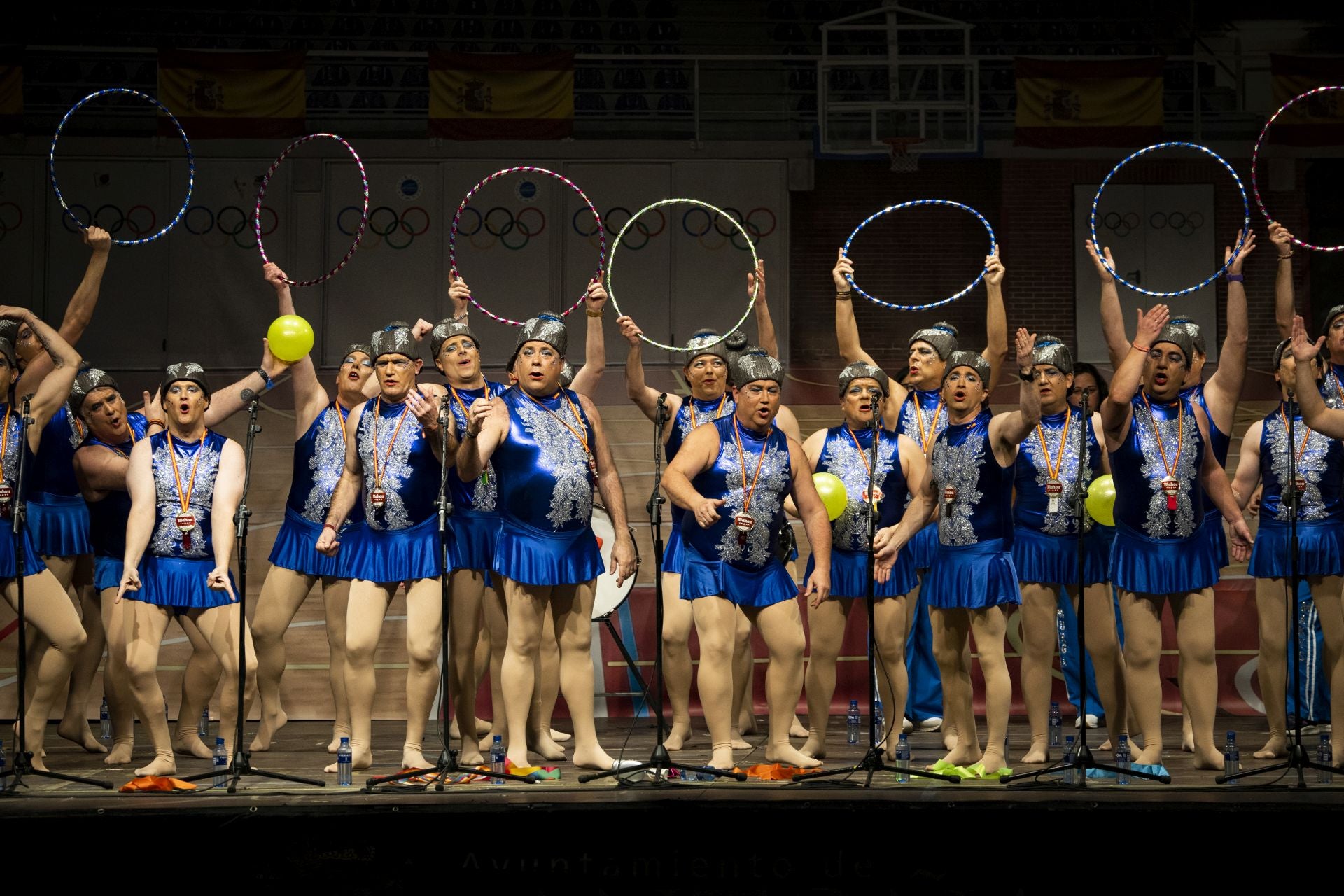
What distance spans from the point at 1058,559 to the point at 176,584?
4.11m

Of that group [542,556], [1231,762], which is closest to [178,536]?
[542,556]

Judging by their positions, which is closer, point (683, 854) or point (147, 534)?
point (683, 854)

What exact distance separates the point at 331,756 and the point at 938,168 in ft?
40.4

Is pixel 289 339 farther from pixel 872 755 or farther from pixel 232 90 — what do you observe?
pixel 232 90

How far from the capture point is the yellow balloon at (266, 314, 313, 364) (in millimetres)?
7164

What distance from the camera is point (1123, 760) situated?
6.39 meters

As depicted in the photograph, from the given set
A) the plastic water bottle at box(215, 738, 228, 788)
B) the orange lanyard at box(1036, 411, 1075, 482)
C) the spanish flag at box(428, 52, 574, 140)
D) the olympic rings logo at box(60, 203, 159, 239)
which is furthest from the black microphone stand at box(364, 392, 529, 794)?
the olympic rings logo at box(60, 203, 159, 239)

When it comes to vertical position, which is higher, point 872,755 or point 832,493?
point 832,493

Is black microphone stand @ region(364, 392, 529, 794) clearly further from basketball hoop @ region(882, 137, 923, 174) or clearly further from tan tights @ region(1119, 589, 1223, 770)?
basketball hoop @ region(882, 137, 923, 174)

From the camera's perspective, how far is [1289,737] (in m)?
6.93

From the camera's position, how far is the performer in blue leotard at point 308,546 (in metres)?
7.25

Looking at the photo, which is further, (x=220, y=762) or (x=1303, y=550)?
(x=1303, y=550)

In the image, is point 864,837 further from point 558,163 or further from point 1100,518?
point 558,163

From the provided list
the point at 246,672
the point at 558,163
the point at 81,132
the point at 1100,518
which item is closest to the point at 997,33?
the point at 558,163
